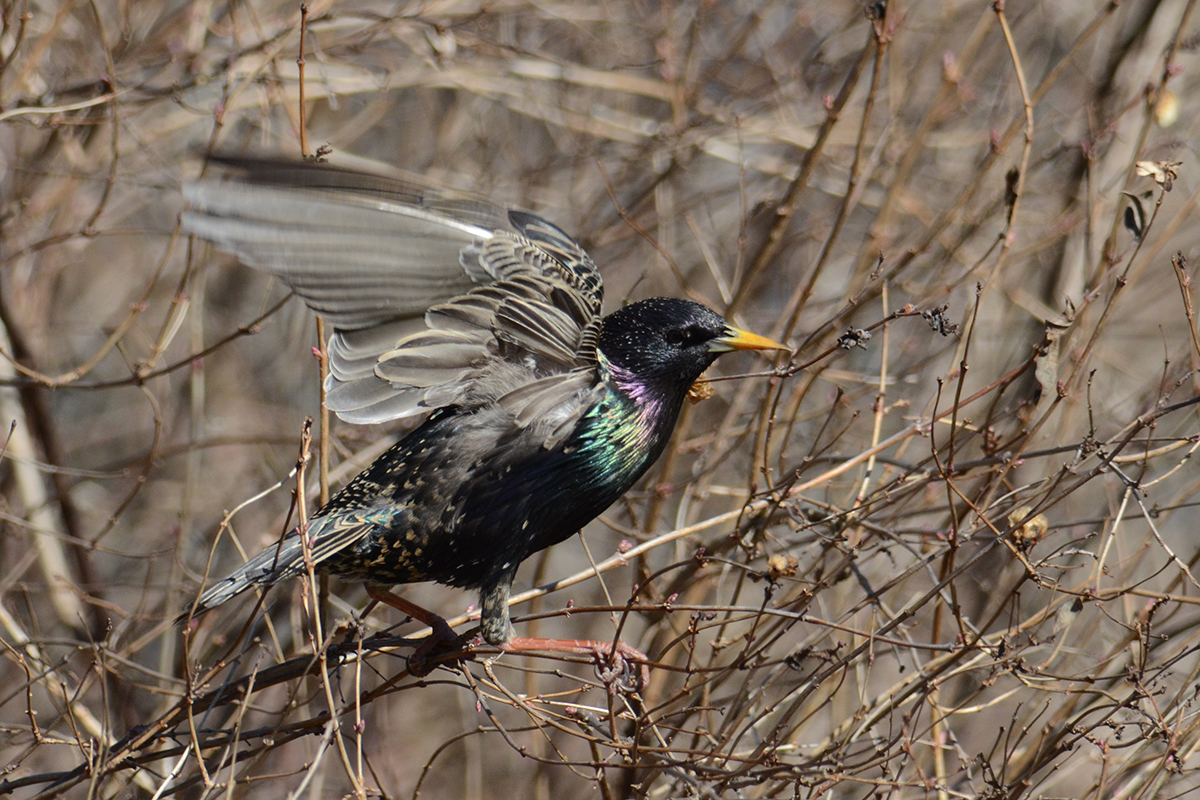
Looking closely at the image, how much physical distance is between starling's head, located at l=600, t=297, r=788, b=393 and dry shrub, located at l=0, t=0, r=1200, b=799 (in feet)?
0.92

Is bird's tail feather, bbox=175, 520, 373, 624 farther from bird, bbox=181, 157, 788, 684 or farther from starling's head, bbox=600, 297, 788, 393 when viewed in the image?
starling's head, bbox=600, 297, 788, 393

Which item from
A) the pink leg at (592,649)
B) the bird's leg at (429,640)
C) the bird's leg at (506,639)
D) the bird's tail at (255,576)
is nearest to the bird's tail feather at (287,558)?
the bird's tail at (255,576)

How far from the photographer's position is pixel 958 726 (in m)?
5.27

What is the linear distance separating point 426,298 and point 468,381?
0.28 metres

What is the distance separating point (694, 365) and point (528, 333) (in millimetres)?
535

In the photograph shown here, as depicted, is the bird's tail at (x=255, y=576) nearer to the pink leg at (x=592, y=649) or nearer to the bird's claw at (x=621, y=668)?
the pink leg at (x=592, y=649)

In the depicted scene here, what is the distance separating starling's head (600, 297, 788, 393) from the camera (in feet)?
11.1

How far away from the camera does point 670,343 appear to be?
341cm

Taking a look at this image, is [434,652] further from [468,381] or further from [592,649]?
[468,381]

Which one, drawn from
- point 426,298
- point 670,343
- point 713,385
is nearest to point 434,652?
point 426,298

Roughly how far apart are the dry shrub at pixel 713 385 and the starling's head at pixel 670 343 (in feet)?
0.92

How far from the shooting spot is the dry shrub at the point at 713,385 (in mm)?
3016

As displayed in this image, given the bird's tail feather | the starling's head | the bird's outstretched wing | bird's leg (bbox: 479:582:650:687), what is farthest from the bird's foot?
the starling's head

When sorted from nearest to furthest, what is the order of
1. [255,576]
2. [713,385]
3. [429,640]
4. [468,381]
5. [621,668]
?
[255,576], [621,668], [429,640], [468,381], [713,385]
